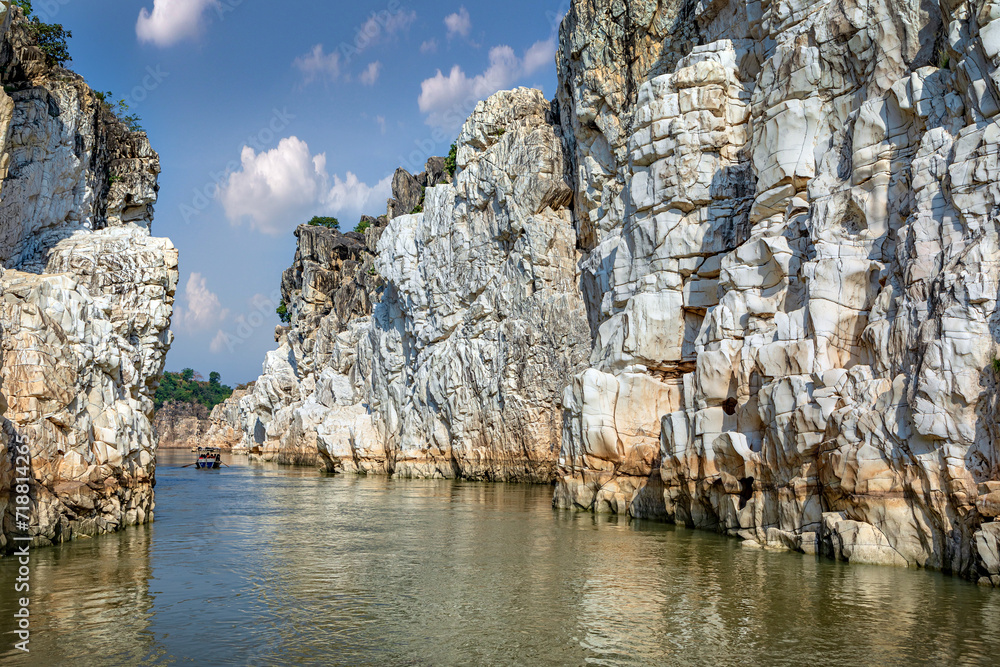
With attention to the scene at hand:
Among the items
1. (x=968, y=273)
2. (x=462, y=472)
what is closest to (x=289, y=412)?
(x=462, y=472)

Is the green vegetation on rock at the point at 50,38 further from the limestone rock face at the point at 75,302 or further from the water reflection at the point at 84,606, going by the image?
the water reflection at the point at 84,606

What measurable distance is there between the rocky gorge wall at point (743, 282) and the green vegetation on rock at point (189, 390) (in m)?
121

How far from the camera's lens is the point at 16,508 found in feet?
66.9

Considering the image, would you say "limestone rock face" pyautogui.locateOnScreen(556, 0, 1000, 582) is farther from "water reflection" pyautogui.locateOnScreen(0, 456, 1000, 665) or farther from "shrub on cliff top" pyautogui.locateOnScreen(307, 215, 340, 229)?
"shrub on cliff top" pyautogui.locateOnScreen(307, 215, 340, 229)

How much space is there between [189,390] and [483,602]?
173530 mm

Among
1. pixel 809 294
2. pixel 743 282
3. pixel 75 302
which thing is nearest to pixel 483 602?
pixel 809 294

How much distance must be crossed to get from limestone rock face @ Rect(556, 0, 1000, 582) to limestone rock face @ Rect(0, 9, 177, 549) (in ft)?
56.4

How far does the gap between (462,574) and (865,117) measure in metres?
17.5

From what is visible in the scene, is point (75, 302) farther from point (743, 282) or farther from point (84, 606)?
Answer: point (743, 282)

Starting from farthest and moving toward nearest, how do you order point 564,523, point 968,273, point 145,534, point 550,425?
point 550,425, point 564,523, point 145,534, point 968,273

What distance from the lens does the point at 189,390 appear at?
577 ft

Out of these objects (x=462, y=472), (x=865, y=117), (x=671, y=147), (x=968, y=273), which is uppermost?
(x=671, y=147)

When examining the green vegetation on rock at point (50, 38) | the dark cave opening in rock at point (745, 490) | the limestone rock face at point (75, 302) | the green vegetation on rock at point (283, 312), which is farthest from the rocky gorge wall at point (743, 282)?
the green vegetation on rock at point (283, 312)

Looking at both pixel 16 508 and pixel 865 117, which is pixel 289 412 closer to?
pixel 16 508
